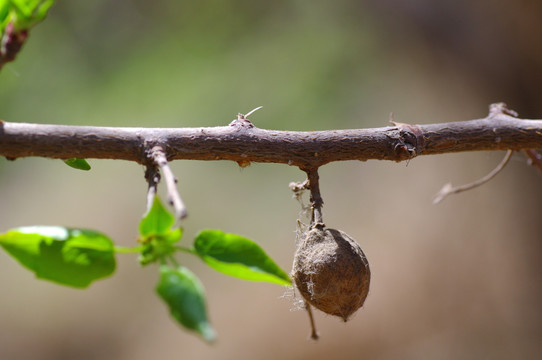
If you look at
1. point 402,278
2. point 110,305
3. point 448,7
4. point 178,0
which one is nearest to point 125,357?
point 110,305

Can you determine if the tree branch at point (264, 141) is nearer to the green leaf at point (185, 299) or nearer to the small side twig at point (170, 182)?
the small side twig at point (170, 182)

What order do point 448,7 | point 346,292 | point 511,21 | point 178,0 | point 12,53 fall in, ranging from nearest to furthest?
1. point 12,53
2. point 346,292
3. point 511,21
4. point 448,7
5. point 178,0

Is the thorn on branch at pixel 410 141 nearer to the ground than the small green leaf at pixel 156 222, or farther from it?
farther from it

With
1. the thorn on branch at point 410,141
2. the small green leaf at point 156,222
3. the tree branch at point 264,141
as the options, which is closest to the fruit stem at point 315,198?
the tree branch at point 264,141

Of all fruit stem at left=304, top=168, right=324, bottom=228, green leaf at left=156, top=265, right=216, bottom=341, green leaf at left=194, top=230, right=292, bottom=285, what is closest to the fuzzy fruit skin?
fruit stem at left=304, top=168, right=324, bottom=228

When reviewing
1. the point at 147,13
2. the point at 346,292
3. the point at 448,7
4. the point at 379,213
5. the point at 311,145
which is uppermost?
the point at 147,13

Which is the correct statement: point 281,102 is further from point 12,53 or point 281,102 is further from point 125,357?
point 12,53
